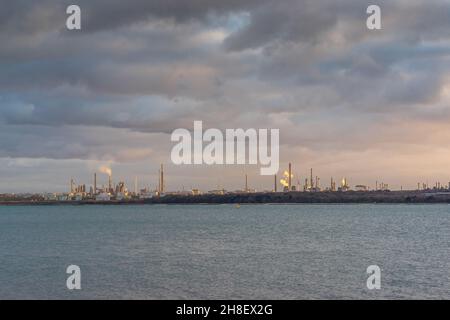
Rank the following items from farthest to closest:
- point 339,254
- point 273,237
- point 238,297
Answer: point 273,237, point 339,254, point 238,297

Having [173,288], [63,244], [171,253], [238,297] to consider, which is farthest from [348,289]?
[63,244]

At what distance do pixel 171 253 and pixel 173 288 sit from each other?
24.6 m

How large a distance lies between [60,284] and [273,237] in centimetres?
4957

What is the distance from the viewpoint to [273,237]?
90.6 metres

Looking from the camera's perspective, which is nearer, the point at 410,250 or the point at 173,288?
the point at 173,288

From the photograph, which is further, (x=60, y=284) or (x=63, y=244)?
(x=63, y=244)

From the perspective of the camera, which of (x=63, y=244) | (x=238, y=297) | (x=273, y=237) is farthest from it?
(x=273, y=237)

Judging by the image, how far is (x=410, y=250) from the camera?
69875 millimetres

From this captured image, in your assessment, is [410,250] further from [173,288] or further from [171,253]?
[173,288]
